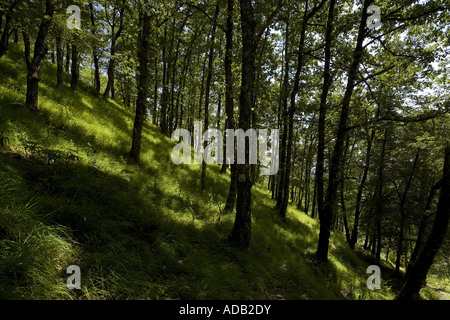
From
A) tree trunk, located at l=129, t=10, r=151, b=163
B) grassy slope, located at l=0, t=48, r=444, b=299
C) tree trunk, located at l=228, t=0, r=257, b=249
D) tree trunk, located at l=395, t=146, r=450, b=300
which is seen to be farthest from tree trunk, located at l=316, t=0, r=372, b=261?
tree trunk, located at l=129, t=10, r=151, b=163

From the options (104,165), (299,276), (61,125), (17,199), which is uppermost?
(61,125)

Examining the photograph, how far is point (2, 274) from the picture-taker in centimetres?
223

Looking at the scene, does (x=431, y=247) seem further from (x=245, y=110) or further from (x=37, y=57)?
(x=37, y=57)

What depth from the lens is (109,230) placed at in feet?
13.3

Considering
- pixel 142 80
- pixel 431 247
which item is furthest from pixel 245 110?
pixel 431 247

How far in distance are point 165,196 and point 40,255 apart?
4592 millimetres

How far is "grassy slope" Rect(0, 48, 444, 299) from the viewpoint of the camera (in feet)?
9.21

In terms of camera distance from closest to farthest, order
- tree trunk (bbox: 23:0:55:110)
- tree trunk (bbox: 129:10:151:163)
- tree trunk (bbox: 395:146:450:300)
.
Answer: tree trunk (bbox: 395:146:450:300) < tree trunk (bbox: 23:0:55:110) < tree trunk (bbox: 129:10:151:163)

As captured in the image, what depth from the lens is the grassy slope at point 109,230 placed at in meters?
2.81

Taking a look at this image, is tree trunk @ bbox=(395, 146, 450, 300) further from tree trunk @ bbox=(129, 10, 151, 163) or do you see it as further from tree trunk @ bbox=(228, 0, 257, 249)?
tree trunk @ bbox=(129, 10, 151, 163)

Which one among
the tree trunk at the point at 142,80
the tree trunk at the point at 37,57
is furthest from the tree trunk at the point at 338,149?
the tree trunk at the point at 37,57

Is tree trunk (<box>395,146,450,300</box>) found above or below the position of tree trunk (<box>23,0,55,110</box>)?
below
